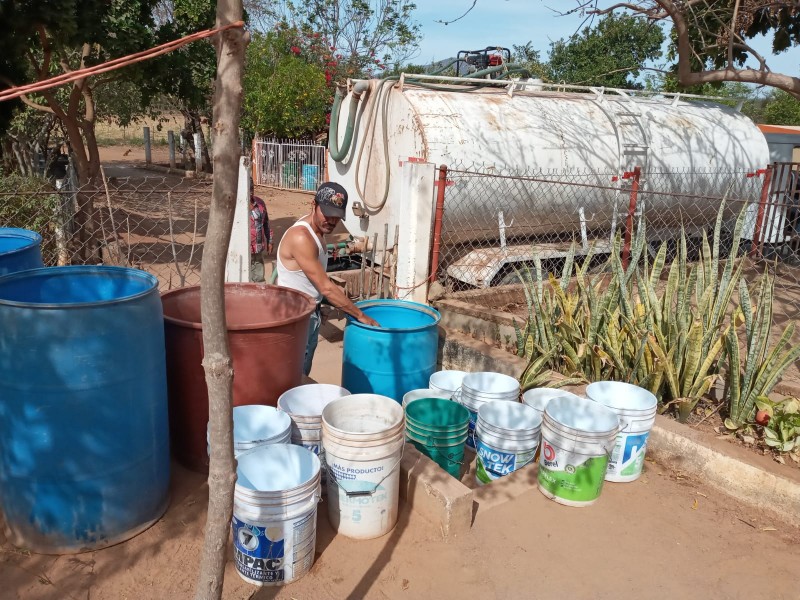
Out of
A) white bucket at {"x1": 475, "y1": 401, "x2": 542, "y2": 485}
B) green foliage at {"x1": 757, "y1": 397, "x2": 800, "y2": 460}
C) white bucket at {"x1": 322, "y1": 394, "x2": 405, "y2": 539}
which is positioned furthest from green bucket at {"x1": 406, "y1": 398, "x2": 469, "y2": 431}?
green foliage at {"x1": 757, "y1": 397, "x2": 800, "y2": 460}

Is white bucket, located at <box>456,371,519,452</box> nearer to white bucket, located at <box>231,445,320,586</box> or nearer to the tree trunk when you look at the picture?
white bucket, located at <box>231,445,320,586</box>

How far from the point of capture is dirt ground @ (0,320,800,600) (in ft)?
8.77

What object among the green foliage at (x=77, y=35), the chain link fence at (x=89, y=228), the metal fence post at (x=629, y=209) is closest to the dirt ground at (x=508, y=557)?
the chain link fence at (x=89, y=228)

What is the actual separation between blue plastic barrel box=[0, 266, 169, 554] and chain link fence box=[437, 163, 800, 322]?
12.9 ft

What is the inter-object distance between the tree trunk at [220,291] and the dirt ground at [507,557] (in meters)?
0.85

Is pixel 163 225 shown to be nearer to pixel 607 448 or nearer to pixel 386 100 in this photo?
pixel 386 100

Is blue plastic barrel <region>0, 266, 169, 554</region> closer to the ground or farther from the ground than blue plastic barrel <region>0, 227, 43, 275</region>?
closer to the ground

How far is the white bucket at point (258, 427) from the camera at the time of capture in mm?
2906

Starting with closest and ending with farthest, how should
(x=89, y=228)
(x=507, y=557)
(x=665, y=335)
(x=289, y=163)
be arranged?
(x=507, y=557) < (x=665, y=335) < (x=89, y=228) < (x=289, y=163)

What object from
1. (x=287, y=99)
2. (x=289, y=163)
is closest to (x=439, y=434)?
(x=287, y=99)

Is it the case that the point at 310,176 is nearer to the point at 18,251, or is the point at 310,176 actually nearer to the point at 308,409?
the point at 18,251

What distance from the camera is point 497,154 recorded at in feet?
23.1

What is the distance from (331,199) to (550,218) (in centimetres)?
442

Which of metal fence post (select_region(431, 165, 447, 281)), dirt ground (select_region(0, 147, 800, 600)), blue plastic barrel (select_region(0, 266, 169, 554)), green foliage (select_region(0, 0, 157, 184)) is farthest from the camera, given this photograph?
metal fence post (select_region(431, 165, 447, 281))
